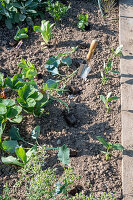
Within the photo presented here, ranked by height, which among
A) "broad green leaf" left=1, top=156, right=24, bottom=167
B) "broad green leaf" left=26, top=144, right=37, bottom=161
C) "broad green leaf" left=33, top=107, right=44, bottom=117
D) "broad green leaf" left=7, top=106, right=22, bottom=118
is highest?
"broad green leaf" left=7, top=106, right=22, bottom=118

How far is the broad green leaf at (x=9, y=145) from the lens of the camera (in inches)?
86.7

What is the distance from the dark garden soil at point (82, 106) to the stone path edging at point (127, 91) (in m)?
0.05

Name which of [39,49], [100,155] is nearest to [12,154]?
[100,155]

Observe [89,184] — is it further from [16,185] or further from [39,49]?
[39,49]

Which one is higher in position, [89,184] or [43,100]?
[43,100]

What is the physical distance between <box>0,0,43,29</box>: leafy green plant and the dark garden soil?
111 mm

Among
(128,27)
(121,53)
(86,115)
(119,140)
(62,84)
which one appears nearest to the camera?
(119,140)

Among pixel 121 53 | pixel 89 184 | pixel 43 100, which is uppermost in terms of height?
pixel 121 53

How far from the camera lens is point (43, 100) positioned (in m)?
2.45

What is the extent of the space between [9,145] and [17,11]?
191 cm

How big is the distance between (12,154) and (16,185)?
0.98ft

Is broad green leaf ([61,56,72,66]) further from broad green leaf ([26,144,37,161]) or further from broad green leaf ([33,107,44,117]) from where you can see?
broad green leaf ([26,144,37,161])

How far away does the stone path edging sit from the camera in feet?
7.09

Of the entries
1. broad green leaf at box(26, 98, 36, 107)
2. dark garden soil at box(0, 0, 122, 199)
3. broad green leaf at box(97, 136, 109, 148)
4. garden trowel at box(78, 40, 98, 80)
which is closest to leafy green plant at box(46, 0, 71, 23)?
dark garden soil at box(0, 0, 122, 199)
